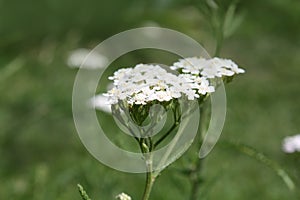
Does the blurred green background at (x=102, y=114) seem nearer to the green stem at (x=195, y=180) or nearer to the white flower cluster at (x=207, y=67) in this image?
the green stem at (x=195, y=180)

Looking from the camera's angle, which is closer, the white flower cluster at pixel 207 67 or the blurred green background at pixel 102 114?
the white flower cluster at pixel 207 67

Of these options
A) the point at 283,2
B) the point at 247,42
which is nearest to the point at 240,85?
the point at 247,42

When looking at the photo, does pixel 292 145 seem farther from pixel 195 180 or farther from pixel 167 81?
pixel 167 81

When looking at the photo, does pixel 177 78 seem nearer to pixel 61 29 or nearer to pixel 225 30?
pixel 225 30

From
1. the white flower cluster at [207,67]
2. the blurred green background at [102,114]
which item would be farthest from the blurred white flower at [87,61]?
the white flower cluster at [207,67]

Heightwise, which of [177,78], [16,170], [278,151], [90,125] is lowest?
[278,151]

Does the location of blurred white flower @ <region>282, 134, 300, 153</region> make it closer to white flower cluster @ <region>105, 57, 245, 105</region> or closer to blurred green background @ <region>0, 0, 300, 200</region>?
blurred green background @ <region>0, 0, 300, 200</region>
